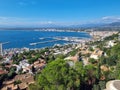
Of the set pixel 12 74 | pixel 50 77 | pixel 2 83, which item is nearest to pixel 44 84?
pixel 50 77

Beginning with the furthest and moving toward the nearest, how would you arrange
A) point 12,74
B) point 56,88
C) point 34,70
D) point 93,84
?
point 34,70 < point 12,74 < point 93,84 < point 56,88

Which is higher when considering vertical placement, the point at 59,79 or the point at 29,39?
the point at 59,79

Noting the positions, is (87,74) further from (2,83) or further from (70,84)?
(2,83)

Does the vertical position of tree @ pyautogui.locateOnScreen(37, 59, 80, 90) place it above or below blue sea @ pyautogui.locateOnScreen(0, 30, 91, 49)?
above

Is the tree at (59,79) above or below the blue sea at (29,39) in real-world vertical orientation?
above

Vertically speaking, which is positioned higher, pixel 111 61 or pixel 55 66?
pixel 55 66

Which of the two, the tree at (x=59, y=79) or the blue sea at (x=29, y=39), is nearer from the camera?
the tree at (x=59, y=79)

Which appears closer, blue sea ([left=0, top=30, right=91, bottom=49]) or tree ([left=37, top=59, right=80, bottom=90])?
tree ([left=37, top=59, right=80, bottom=90])

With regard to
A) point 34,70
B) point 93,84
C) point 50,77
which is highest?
point 50,77

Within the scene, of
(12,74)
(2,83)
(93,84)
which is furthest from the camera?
(12,74)

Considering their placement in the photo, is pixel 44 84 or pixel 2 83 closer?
pixel 44 84

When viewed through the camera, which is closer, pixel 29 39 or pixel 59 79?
pixel 59 79
